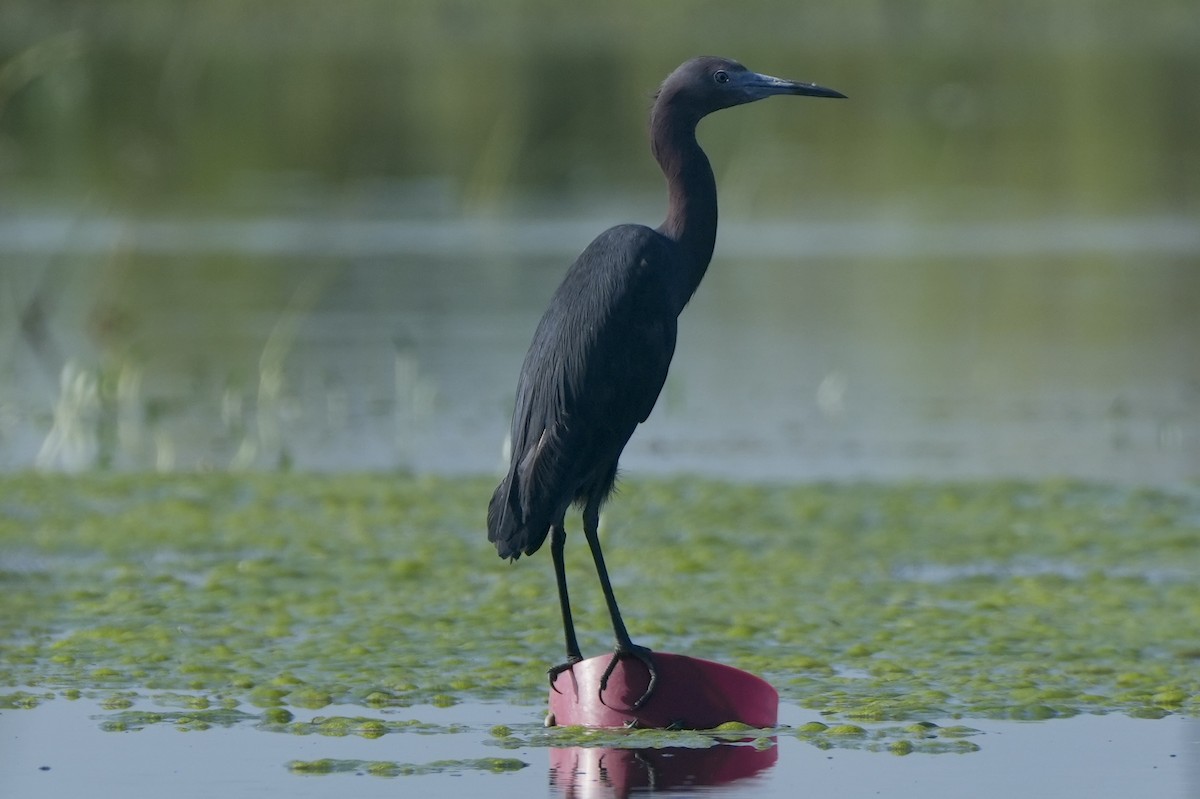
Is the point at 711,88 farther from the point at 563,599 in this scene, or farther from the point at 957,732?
the point at 957,732

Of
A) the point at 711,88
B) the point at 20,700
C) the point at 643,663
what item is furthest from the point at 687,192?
the point at 20,700

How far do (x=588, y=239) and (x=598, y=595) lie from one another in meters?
11.7

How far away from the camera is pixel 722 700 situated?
18.9 feet

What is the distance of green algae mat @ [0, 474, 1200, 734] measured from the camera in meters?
6.30

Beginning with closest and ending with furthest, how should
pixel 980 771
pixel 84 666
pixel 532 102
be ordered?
1. pixel 980 771
2. pixel 84 666
3. pixel 532 102

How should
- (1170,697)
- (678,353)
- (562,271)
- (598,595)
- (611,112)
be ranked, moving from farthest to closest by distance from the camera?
(611,112), (562,271), (678,353), (598,595), (1170,697)

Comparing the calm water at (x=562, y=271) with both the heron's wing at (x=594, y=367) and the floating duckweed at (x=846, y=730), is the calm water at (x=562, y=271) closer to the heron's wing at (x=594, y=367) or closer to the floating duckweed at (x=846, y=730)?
the floating duckweed at (x=846, y=730)

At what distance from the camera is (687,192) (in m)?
6.29

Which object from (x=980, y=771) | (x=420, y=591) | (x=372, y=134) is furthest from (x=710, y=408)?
(x=372, y=134)

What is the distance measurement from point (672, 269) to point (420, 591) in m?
2.03

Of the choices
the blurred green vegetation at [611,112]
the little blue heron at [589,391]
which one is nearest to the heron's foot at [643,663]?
the little blue heron at [589,391]

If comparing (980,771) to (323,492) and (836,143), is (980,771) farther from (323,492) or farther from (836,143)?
(836,143)

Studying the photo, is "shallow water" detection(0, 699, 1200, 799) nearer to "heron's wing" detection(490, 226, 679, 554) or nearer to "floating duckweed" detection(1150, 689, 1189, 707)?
"floating duckweed" detection(1150, 689, 1189, 707)

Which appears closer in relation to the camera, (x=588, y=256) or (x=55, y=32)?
(x=588, y=256)
